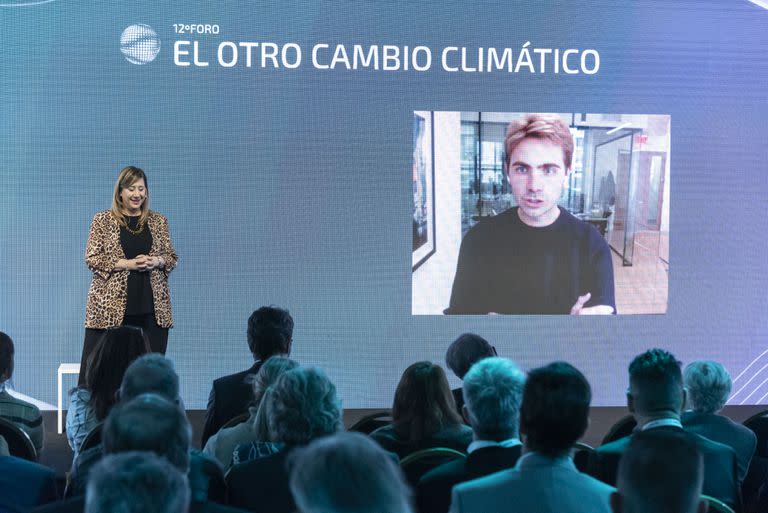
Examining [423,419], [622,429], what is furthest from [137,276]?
[622,429]

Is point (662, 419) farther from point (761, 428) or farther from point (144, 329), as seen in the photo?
point (144, 329)

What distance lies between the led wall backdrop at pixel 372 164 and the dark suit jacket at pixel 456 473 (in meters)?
4.43

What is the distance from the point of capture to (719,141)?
715 cm

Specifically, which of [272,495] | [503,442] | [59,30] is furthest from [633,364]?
[59,30]

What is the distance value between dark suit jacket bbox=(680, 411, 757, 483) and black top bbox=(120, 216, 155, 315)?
3425 mm

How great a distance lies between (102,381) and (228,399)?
0.59 meters

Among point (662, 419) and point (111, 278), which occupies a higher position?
point (111, 278)

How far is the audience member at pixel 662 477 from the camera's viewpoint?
1.59m

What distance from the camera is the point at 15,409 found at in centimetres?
344

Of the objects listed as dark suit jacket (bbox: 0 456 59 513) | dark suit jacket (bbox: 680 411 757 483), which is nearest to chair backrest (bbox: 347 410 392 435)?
dark suit jacket (bbox: 680 411 757 483)

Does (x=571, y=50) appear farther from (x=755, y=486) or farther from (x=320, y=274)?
(x=755, y=486)

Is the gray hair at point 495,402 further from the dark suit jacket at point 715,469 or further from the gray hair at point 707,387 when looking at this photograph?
the gray hair at point 707,387

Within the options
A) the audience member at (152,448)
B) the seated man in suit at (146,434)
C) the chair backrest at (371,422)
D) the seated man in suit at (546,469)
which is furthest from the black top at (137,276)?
the seated man in suit at (546,469)

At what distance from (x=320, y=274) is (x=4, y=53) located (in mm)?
2720
